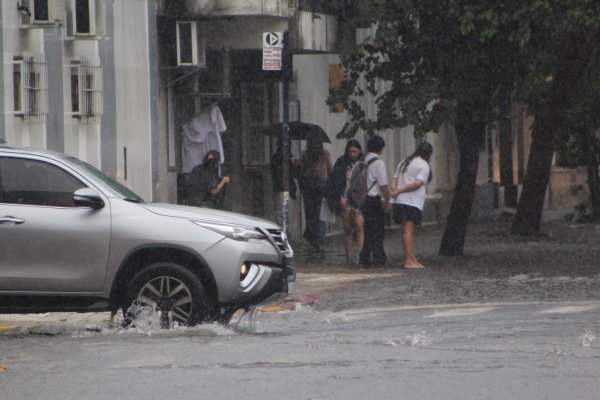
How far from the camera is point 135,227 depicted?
12.5 meters

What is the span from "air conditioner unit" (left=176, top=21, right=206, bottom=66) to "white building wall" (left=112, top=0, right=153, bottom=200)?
54 cm

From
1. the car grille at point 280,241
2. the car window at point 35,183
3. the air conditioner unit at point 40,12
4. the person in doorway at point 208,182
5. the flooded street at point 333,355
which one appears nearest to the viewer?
the flooded street at point 333,355

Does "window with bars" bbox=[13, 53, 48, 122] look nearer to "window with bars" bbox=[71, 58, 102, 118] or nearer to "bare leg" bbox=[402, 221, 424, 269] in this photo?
"window with bars" bbox=[71, 58, 102, 118]

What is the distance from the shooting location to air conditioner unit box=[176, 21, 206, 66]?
25094 millimetres

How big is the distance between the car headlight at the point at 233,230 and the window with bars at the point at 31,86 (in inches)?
353

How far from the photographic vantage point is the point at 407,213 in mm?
20688

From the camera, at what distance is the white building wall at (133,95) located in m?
24.2

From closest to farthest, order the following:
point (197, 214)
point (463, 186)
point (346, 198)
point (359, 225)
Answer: point (197, 214) → point (346, 198) → point (359, 225) → point (463, 186)

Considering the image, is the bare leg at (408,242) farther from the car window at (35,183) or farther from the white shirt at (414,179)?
the car window at (35,183)

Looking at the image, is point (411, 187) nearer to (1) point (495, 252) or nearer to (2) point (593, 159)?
(1) point (495, 252)

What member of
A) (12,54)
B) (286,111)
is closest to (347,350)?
(286,111)

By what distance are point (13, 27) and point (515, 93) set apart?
1192 centimetres

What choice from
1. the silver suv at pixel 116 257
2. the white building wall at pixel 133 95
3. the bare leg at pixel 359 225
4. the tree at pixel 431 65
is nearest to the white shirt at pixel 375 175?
the bare leg at pixel 359 225

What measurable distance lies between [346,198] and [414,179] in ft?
3.41
